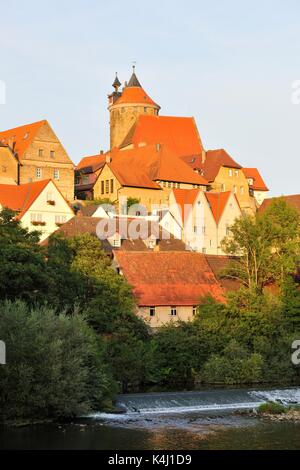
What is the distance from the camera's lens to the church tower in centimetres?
12300

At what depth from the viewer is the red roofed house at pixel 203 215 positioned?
82.5 m

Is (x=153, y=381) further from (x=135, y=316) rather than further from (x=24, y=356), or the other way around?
(x=24, y=356)

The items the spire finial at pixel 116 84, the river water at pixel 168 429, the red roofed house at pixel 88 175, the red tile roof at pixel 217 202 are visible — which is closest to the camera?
the river water at pixel 168 429

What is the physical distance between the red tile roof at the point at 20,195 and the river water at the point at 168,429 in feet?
121

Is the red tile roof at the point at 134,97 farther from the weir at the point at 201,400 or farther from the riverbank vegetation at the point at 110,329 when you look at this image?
the weir at the point at 201,400

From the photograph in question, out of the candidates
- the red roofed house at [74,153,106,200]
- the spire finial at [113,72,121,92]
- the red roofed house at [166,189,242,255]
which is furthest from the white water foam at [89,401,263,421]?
the spire finial at [113,72,121,92]

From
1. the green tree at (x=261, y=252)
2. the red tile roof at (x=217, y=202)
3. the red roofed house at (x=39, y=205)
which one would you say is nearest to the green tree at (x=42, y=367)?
the green tree at (x=261, y=252)

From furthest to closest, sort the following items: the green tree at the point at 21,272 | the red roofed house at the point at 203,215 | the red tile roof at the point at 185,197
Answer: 1. the red tile roof at the point at 185,197
2. the red roofed house at the point at 203,215
3. the green tree at the point at 21,272

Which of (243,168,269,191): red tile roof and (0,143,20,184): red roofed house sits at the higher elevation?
(243,168,269,191): red tile roof

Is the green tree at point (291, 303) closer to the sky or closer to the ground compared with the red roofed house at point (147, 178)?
closer to the ground

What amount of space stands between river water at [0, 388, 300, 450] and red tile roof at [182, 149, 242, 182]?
58486 mm

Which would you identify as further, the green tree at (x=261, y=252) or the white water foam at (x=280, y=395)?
the green tree at (x=261, y=252)

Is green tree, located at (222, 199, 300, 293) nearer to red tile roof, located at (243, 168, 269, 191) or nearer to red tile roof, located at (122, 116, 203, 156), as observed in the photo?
red tile roof, located at (122, 116, 203, 156)
